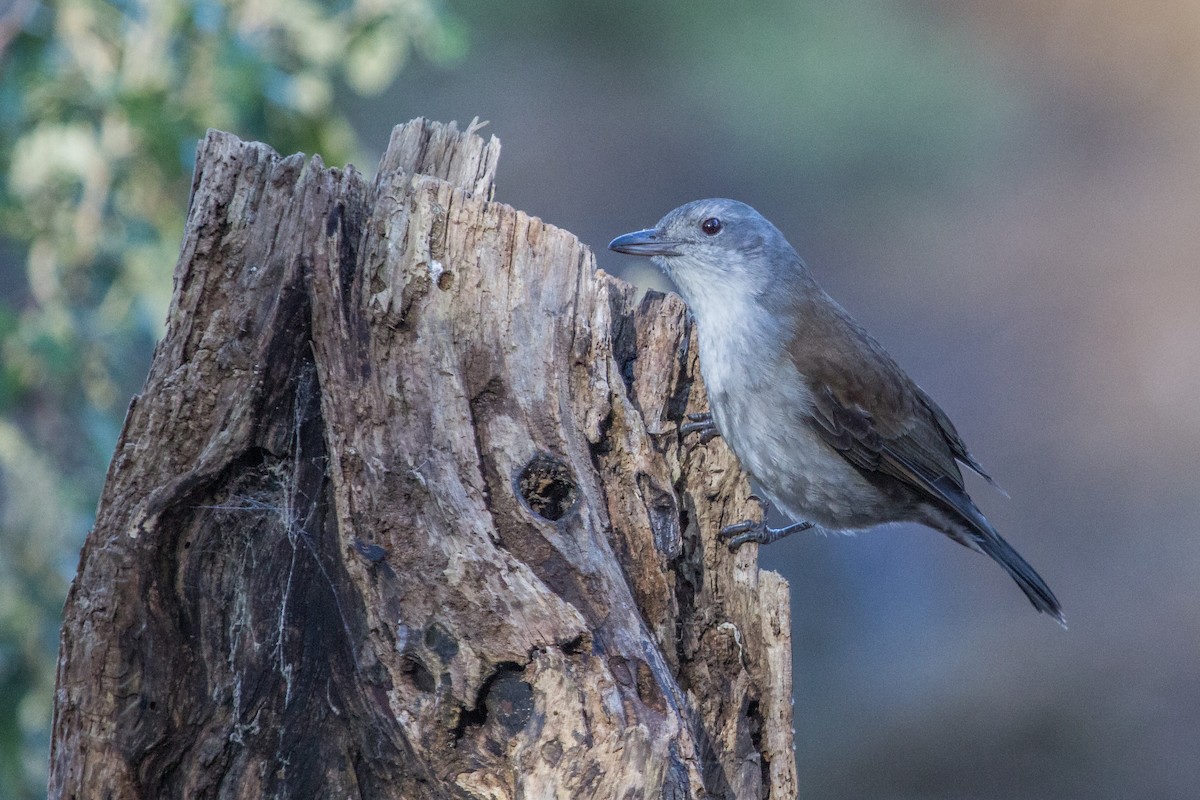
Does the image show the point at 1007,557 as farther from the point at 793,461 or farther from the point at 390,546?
the point at 390,546

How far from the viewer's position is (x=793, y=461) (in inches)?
172

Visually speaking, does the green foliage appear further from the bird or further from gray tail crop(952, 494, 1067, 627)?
gray tail crop(952, 494, 1067, 627)

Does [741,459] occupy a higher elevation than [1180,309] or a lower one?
lower

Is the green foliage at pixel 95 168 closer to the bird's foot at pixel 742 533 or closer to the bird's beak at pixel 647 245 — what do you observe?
the bird's beak at pixel 647 245

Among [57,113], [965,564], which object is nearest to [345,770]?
[57,113]

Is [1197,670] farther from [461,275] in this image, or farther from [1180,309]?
[461,275]

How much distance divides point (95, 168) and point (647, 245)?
192 cm

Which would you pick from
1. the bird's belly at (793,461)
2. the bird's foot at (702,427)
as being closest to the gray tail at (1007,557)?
the bird's belly at (793,461)

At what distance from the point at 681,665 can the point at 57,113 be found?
2.64 meters

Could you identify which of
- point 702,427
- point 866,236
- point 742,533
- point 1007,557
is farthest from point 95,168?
point 866,236

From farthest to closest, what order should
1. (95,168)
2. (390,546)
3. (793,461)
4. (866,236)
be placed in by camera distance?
1. (866,236)
2. (793,461)
3. (95,168)
4. (390,546)

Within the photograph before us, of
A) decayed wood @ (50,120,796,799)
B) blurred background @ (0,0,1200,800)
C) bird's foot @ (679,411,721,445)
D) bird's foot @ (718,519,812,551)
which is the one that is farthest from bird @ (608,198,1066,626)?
decayed wood @ (50,120,796,799)

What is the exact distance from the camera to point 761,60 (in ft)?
41.0

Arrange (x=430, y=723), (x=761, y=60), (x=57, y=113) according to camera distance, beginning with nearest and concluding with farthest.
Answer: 1. (x=430, y=723)
2. (x=57, y=113)
3. (x=761, y=60)
